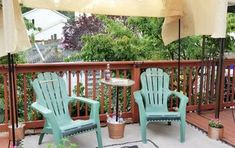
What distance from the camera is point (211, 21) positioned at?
3.85m

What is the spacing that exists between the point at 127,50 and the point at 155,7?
165 centimetres

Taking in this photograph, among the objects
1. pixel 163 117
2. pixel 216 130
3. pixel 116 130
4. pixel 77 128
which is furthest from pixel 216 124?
pixel 77 128

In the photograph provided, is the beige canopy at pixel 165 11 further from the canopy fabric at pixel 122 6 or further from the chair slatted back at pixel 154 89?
the chair slatted back at pixel 154 89

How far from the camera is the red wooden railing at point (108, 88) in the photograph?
13.2 feet

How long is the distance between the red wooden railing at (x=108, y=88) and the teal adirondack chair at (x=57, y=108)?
0.41 meters

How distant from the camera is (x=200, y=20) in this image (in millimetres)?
4098

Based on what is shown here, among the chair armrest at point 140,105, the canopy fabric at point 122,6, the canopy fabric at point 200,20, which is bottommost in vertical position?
the chair armrest at point 140,105

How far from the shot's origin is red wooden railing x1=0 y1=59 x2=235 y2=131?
4.02 m

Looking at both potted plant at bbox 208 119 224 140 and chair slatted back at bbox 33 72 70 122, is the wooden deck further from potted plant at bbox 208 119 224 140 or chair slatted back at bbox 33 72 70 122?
chair slatted back at bbox 33 72 70 122

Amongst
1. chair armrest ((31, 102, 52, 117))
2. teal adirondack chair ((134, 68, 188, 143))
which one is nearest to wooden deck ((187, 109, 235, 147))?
teal adirondack chair ((134, 68, 188, 143))

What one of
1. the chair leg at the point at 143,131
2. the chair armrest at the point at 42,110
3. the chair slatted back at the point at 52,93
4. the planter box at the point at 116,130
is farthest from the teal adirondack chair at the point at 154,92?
the chair armrest at the point at 42,110

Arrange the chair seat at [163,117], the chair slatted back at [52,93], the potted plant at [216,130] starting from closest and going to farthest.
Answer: the chair slatted back at [52,93] → the chair seat at [163,117] → the potted plant at [216,130]

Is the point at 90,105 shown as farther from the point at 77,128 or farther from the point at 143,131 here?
the point at 143,131

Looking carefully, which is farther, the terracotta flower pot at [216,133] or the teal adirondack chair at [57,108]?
the terracotta flower pot at [216,133]
